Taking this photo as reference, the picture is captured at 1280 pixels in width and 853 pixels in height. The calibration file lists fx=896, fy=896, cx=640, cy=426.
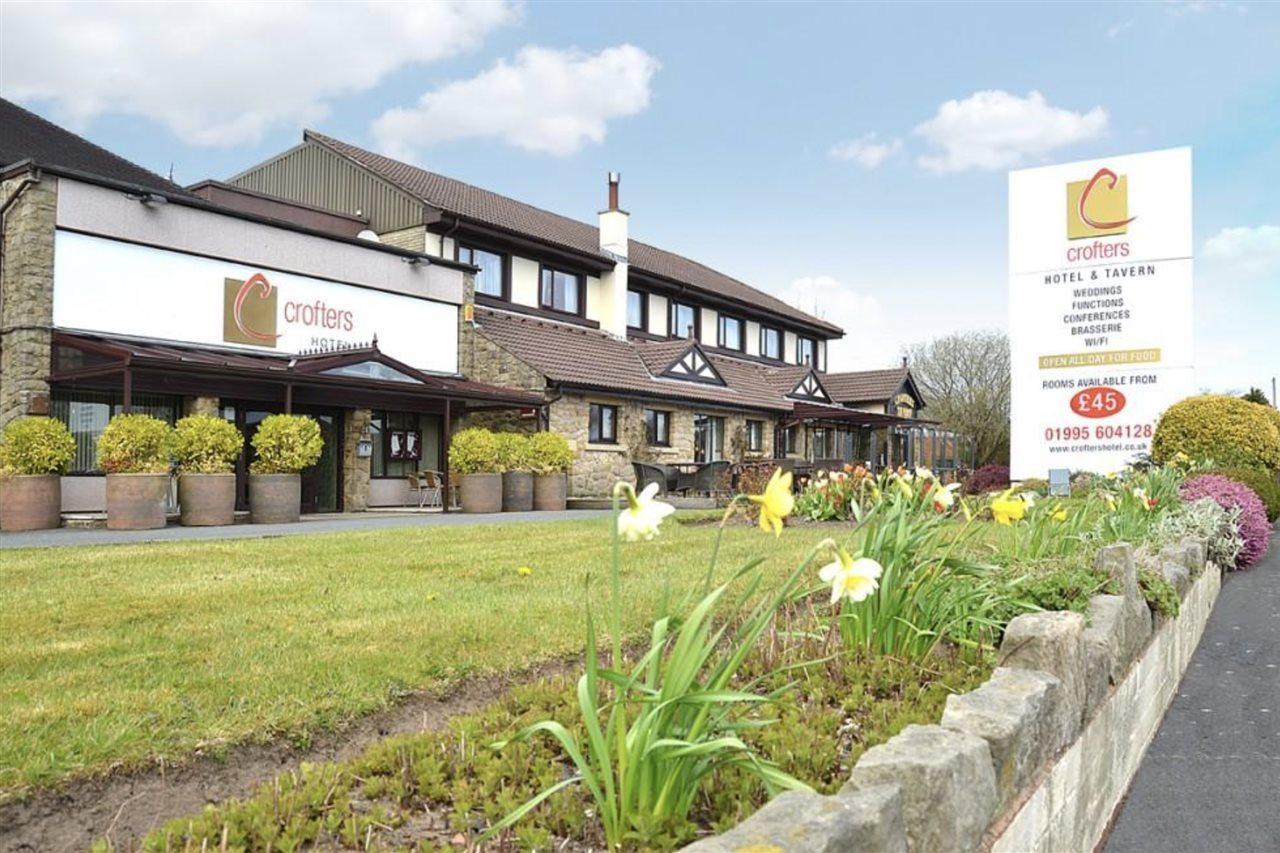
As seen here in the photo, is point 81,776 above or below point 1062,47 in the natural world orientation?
below

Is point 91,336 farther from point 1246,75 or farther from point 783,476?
point 1246,75

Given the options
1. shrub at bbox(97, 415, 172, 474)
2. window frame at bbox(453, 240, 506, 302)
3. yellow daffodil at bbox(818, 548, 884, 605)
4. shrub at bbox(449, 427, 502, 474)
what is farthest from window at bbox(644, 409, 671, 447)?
yellow daffodil at bbox(818, 548, 884, 605)

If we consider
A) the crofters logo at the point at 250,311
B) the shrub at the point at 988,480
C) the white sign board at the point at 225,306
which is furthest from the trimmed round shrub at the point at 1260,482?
the crofters logo at the point at 250,311

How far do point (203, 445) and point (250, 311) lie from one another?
5191 mm

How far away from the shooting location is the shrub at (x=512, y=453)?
16.8m

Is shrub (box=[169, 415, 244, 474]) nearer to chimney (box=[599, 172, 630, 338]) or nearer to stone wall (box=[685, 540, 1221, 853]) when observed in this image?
stone wall (box=[685, 540, 1221, 853])

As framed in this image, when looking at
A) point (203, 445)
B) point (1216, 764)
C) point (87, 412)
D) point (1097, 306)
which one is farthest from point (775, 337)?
point (1216, 764)

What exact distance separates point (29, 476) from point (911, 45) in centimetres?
1577

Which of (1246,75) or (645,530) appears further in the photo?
(1246,75)

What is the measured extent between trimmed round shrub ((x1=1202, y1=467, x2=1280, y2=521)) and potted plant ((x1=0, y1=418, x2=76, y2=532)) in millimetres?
15674

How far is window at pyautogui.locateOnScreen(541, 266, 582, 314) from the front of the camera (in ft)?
81.1

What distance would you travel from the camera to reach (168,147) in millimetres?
27297

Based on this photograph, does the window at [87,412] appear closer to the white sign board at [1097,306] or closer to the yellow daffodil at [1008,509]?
the yellow daffodil at [1008,509]

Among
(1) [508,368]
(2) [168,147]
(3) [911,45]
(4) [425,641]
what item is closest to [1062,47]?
(3) [911,45]
